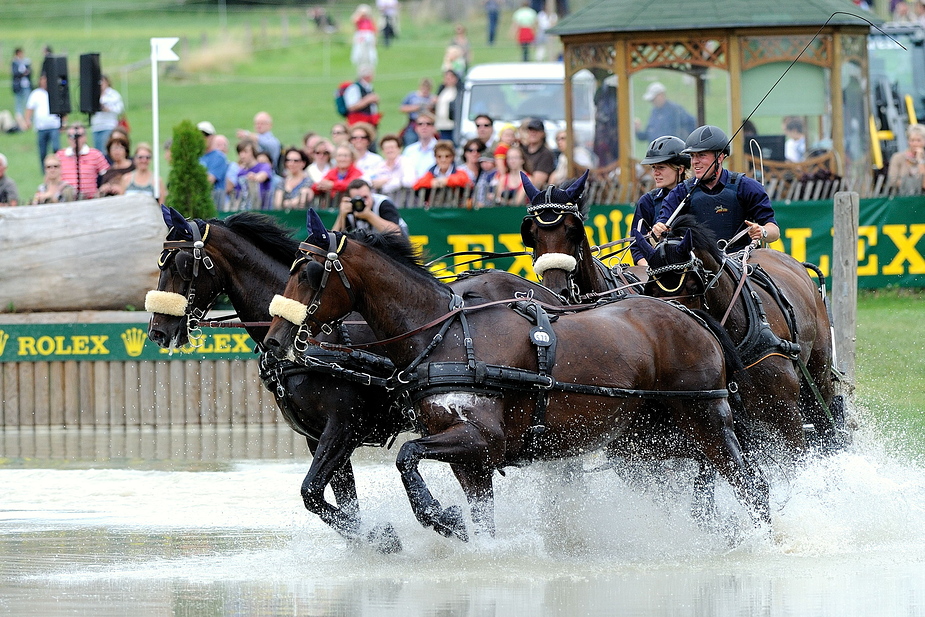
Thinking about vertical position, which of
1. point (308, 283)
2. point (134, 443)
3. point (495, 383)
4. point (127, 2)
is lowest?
point (134, 443)

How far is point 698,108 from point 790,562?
8.57m

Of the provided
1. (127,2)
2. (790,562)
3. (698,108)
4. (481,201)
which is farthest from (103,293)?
(127,2)

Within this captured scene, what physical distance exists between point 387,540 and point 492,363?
121 cm

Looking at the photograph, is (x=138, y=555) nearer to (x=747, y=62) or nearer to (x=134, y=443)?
(x=134, y=443)

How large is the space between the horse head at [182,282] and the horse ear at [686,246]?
8.44ft

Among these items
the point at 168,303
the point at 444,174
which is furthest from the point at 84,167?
the point at 168,303

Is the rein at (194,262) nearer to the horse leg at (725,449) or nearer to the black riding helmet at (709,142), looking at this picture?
the horse leg at (725,449)

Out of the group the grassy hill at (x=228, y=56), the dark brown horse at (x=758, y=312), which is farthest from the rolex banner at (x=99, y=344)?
the grassy hill at (x=228, y=56)

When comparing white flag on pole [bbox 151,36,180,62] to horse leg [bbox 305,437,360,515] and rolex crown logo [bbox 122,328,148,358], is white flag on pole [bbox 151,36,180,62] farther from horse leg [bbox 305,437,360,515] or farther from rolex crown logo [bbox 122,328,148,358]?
horse leg [bbox 305,437,360,515]

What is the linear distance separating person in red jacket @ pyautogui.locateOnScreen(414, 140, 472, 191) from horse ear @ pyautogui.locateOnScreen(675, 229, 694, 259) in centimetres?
722

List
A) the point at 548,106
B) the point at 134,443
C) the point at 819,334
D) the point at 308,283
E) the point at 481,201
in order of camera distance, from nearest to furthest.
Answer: the point at 308,283 → the point at 819,334 → the point at 134,443 → the point at 481,201 → the point at 548,106

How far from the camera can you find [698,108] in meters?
15.4

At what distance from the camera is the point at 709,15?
15109 mm

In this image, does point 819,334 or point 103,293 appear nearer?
point 819,334
